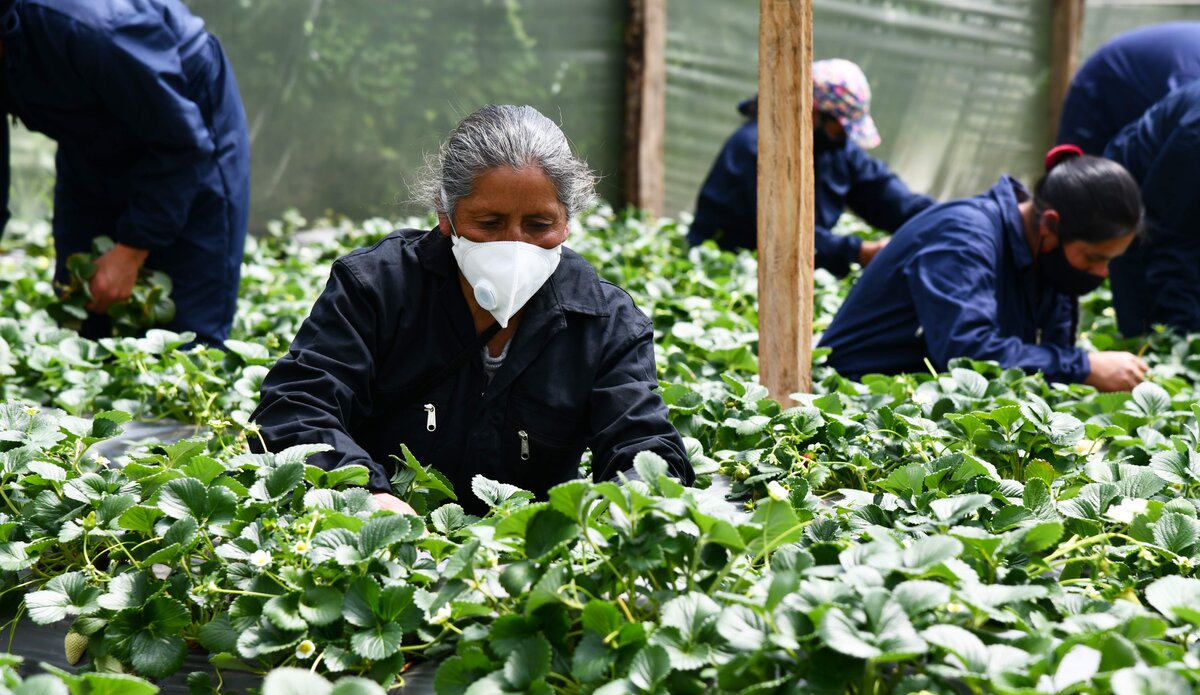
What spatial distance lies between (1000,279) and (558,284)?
177cm

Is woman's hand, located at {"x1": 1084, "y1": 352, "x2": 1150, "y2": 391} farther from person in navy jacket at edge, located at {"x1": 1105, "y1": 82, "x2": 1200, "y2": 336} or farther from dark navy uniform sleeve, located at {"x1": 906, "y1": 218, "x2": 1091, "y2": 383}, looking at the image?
person in navy jacket at edge, located at {"x1": 1105, "y1": 82, "x2": 1200, "y2": 336}

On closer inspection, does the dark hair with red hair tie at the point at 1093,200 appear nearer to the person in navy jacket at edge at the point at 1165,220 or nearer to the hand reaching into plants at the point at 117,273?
the person in navy jacket at edge at the point at 1165,220

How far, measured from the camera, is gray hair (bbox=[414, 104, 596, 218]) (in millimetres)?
1984

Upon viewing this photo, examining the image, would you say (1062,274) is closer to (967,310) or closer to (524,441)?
(967,310)

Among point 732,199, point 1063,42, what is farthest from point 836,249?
point 1063,42

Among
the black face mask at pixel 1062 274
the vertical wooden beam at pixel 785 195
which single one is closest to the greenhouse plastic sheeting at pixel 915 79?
the black face mask at pixel 1062 274

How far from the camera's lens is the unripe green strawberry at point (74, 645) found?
1.68m

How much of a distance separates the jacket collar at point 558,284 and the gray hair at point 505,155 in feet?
0.20

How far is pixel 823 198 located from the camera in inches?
216

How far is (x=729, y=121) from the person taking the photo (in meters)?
7.67

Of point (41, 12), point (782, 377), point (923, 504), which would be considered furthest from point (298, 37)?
point (923, 504)

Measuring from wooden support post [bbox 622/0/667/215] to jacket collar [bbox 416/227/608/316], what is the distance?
5.10 m

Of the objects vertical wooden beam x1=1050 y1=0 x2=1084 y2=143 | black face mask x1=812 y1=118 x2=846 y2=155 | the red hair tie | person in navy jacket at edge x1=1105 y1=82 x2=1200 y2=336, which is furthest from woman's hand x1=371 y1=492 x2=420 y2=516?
vertical wooden beam x1=1050 y1=0 x2=1084 y2=143

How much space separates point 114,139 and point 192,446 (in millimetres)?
1641
